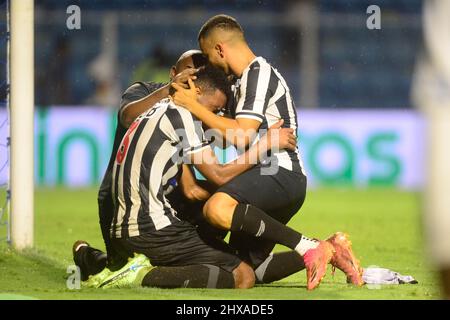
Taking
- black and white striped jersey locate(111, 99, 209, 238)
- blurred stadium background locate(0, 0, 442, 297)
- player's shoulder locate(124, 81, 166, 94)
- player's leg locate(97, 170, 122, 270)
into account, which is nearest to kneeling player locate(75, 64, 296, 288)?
black and white striped jersey locate(111, 99, 209, 238)

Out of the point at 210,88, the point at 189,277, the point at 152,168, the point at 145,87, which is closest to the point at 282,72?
the point at 145,87

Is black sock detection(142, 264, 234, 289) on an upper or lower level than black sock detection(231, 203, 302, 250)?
lower

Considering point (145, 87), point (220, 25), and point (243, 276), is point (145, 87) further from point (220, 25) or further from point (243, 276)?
point (243, 276)

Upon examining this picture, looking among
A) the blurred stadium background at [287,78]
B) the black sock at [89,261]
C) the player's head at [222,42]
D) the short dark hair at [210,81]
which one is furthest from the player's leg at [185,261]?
the blurred stadium background at [287,78]

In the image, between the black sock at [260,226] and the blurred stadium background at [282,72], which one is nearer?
the black sock at [260,226]

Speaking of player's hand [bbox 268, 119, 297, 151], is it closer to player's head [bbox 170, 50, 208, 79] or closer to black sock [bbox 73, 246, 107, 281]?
player's head [bbox 170, 50, 208, 79]

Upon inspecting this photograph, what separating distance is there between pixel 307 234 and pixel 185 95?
3.27m

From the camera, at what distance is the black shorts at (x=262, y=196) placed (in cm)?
552

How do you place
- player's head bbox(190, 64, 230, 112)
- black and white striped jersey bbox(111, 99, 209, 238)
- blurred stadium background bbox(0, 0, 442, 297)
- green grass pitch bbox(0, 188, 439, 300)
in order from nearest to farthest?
green grass pitch bbox(0, 188, 439, 300) → black and white striped jersey bbox(111, 99, 209, 238) → player's head bbox(190, 64, 230, 112) → blurred stadium background bbox(0, 0, 442, 297)

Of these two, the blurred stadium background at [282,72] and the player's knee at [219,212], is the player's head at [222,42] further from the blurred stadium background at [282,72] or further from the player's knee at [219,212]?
the blurred stadium background at [282,72]

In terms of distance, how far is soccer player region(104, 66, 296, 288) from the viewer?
17.9 feet

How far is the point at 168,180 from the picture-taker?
5.62m
